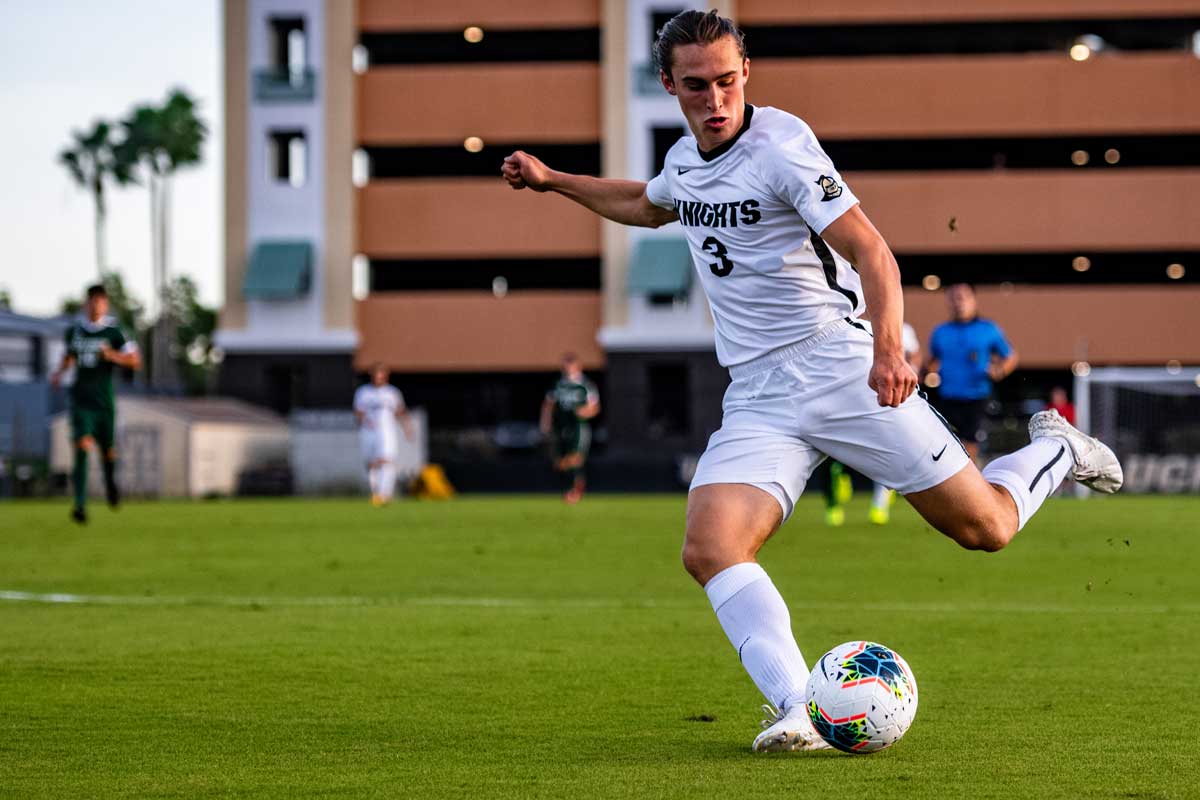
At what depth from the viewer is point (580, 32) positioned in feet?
170

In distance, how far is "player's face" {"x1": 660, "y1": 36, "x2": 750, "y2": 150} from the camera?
220 inches

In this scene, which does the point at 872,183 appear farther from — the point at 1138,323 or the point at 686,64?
the point at 686,64

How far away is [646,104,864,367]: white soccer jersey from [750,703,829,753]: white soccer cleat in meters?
1.17

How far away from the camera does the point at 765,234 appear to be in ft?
19.0

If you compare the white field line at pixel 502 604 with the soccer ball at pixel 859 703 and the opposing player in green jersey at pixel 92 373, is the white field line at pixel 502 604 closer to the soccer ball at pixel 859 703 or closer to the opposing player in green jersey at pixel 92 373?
the soccer ball at pixel 859 703

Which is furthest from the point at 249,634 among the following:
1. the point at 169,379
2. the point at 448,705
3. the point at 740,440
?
the point at 169,379

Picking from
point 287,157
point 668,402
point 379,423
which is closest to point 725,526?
point 379,423

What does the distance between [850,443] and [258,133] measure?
47.2 m

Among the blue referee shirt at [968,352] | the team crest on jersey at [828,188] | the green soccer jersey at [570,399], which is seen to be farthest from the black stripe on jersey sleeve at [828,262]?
the green soccer jersey at [570,399]

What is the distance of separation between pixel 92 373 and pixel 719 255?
15.7m

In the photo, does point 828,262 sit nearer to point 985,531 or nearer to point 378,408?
point 985,531

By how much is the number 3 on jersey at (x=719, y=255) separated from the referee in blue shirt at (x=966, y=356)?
12.4m

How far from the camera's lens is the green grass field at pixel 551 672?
5.20 meters

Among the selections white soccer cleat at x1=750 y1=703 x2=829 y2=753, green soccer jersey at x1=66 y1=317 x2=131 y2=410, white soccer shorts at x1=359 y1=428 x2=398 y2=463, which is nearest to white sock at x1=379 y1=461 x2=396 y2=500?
white soccer shorts at x1=359 y1=428 x2=398 y2=463
